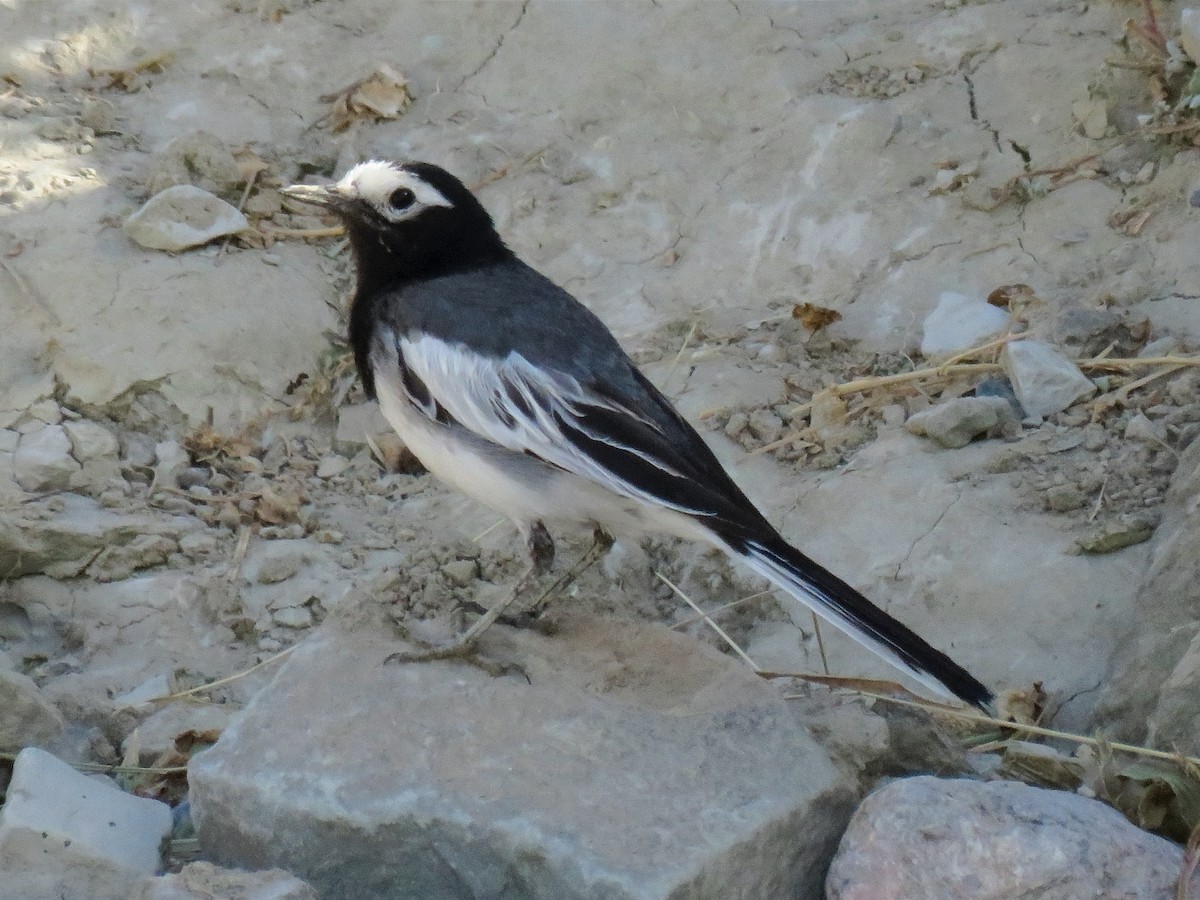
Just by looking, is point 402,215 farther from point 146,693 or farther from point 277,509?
point 146,693

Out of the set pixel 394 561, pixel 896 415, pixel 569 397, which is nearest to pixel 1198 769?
pixel 569 397

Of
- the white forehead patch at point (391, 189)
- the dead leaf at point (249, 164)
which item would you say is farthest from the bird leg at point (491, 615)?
the dead leaf at point (249, 164)

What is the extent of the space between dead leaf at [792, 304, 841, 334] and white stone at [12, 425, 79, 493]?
2.74 metres

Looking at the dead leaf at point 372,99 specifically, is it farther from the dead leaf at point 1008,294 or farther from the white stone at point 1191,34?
the white stone at point 1191,34

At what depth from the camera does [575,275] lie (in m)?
6.55

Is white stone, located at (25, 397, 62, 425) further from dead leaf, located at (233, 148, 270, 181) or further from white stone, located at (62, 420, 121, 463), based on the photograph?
dead leaf, located at (233, 148, 270, 181)

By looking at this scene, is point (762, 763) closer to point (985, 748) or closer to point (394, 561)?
point (985, 748)

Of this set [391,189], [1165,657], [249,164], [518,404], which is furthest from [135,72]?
[1165,657]

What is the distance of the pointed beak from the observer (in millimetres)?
4742

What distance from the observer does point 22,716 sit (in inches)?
159

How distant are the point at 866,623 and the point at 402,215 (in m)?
1.96

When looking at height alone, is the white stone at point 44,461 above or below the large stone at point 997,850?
below

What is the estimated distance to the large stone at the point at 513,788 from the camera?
3.15 meters

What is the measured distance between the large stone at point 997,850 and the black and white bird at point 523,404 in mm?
679
